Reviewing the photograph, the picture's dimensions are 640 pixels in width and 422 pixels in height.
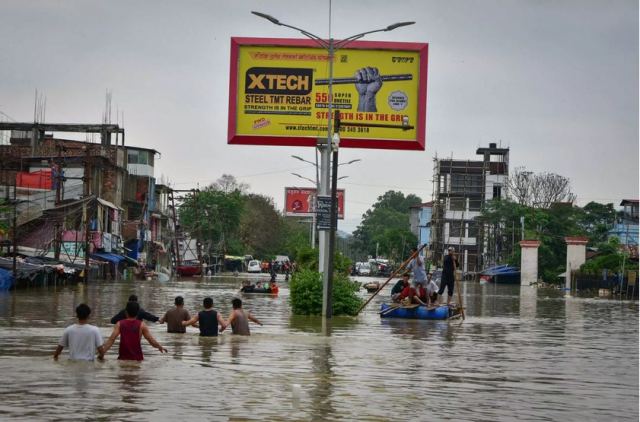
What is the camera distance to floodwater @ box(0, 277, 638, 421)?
12.8m

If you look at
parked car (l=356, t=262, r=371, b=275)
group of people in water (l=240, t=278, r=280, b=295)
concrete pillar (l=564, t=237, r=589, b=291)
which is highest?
concrete pillar (l=564, t=237, r=589, b=291)

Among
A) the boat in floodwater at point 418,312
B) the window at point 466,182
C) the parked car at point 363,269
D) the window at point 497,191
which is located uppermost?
the window at point 466,182

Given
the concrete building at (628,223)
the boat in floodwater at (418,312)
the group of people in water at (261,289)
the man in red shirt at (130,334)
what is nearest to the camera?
the man in red shirt at (130,334)

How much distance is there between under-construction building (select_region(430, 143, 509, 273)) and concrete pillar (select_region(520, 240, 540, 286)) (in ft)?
99.1

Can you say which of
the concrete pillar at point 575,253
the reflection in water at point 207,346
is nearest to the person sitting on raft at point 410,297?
Result: the reflection in water at point 207,346

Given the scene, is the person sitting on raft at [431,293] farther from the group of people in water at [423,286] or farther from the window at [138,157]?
the window at [138,157]

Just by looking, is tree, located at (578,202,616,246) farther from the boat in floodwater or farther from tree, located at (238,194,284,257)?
the boat in floodwater

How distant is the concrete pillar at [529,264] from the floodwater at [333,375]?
210 feet

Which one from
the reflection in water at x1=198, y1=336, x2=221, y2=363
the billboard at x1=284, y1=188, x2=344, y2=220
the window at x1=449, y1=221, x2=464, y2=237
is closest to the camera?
the reflection in water at x1=198, y1=336, x2=221, y2=363

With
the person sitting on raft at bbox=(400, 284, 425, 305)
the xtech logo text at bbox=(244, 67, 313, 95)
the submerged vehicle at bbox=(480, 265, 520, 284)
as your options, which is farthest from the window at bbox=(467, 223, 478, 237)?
the person sitting on raft at bbox=(400, 284, 425, 305)

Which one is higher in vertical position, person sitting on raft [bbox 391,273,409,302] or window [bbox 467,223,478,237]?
window [bbox 467,223,478,237]

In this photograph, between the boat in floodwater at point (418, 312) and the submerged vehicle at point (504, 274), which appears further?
the submerged vehicle at point (504, 274)

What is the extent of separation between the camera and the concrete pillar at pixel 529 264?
93.5 metres

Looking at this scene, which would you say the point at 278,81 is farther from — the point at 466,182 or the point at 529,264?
the point at 466,182
